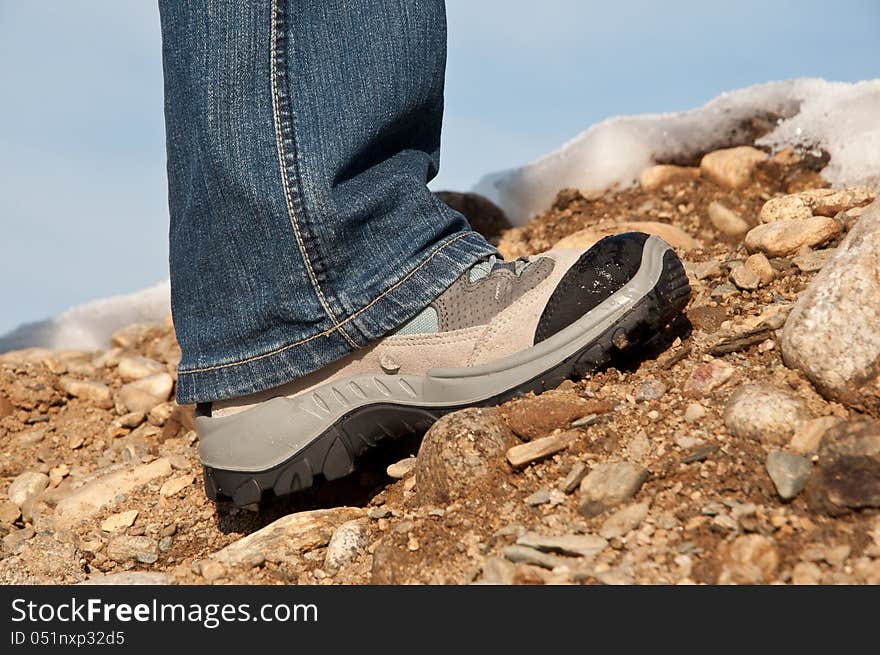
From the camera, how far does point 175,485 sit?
87.0 inches

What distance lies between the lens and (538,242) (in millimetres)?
3129

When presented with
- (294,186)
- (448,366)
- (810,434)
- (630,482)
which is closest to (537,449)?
Result: (630,482)

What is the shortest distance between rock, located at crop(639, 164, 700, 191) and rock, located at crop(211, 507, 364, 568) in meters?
1.93

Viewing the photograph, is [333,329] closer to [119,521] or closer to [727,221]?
[119,521]

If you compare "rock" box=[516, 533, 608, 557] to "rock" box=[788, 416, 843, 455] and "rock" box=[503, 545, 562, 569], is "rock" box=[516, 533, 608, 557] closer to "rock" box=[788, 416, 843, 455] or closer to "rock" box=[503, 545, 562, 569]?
"rock" box=[503, 545, 562, 569]

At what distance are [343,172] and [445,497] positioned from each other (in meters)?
0.65

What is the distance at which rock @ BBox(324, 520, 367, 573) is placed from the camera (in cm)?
155

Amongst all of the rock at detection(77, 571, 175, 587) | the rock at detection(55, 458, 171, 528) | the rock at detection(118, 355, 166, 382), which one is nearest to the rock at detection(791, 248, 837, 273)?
the rock at detection(77, 571, 175, 587)

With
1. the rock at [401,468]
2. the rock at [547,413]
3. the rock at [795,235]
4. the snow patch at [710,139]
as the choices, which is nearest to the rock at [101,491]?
the rock at [401,468]

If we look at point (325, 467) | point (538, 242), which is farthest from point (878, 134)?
point (325, 467)

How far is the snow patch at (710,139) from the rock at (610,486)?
1603 mm

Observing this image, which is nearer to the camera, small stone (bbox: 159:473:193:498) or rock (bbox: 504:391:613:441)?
rock (bbox: 504:391:613:441)

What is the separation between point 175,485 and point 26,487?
51 cm

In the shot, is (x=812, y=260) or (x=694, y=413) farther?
(x=812, y=260)
